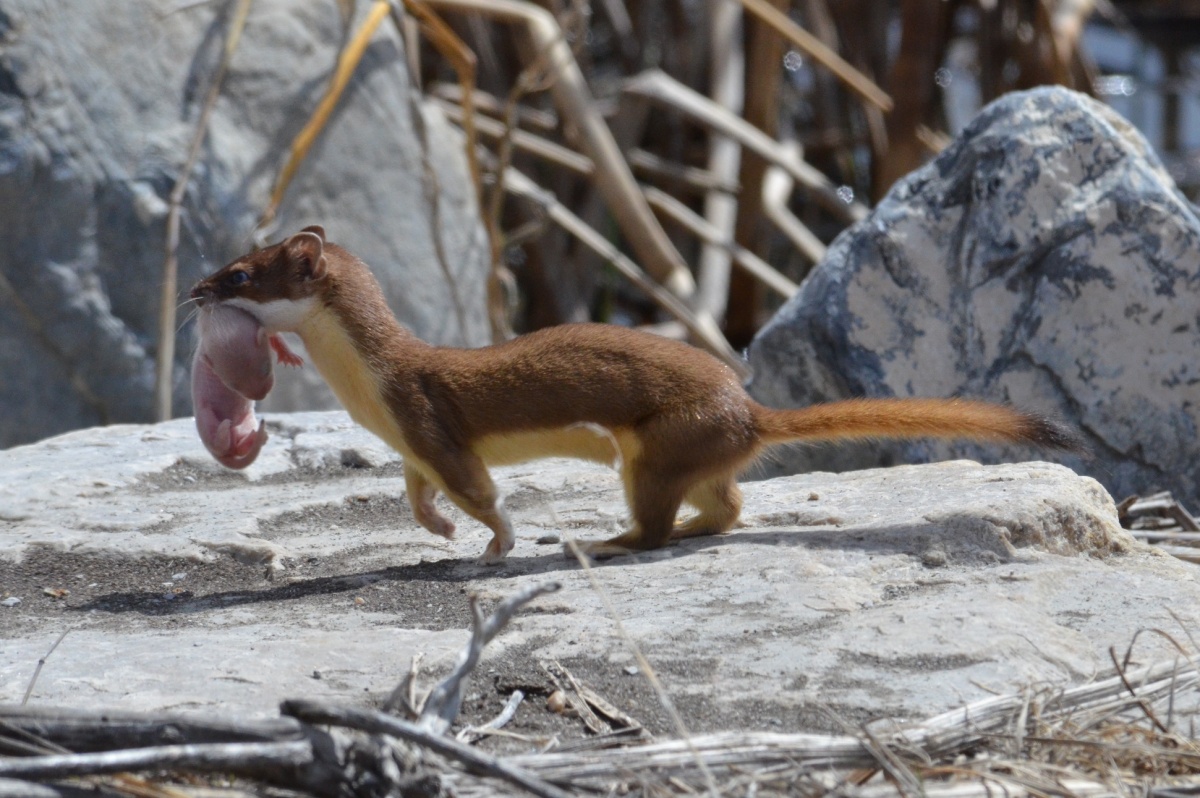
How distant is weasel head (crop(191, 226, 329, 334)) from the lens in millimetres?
3666

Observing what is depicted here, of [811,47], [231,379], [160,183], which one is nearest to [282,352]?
[231,379]

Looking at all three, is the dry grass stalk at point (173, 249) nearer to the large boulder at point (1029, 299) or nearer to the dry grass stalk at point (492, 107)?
the dry grass stalk at point (492, 107)

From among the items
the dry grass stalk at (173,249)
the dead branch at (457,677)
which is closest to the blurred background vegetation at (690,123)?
the dry grass stalk at (173,249)

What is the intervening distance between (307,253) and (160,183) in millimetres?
2668

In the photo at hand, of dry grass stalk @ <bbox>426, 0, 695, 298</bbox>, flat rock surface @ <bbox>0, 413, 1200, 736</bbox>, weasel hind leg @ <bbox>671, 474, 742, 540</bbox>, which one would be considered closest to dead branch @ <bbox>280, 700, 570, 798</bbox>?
flat rock surface @ <bbox>0, 413, 1200, 736</bbox>

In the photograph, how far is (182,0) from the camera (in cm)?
643

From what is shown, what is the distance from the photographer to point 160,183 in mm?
6082

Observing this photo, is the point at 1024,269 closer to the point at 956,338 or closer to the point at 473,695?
the point at 956,338

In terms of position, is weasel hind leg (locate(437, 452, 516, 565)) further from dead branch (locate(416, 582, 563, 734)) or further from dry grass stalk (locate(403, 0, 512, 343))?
dry grass stalk (locate(403, 0, 512, 343))

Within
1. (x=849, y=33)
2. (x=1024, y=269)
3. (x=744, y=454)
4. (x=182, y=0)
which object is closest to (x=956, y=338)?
(x=1024, y=269)

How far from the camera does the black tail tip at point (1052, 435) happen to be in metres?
3.46

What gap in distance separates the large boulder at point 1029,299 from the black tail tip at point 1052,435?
3.80 feet

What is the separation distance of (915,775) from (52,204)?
4.69m

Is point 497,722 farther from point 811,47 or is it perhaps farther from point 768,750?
point 811,47
